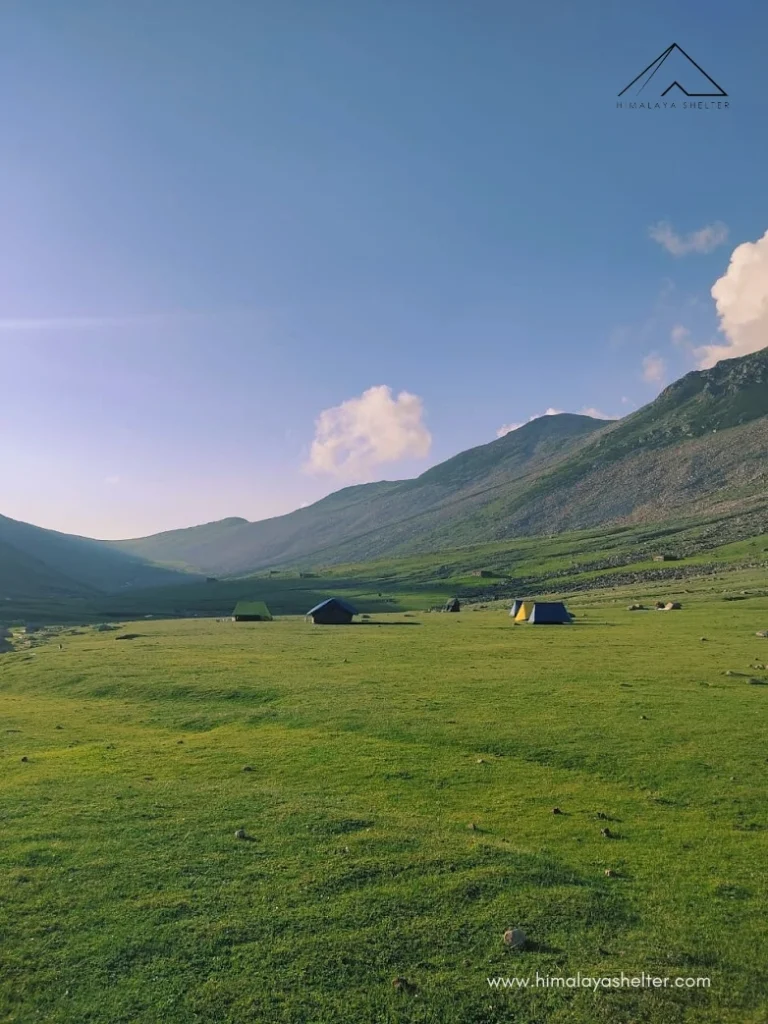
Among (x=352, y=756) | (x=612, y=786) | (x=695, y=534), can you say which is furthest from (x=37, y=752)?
(x=695, y=534)

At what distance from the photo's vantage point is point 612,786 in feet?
70.1

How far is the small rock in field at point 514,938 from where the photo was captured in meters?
12.6

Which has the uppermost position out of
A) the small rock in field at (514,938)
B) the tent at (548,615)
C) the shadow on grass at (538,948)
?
the tent at (548,615)

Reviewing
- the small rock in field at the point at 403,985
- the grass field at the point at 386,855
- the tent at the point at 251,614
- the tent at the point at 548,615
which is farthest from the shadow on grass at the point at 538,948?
the tent at the point at 251,614

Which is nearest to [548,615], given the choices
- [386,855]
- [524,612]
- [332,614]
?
[524,612]

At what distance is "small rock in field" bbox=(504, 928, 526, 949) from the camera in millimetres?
12641

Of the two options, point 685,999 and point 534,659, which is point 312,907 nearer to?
point 685,999

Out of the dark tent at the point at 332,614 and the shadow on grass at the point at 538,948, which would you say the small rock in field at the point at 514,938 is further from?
the dark tent at the point at 332,614

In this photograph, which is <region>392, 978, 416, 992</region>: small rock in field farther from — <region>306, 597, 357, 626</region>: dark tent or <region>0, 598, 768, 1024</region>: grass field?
<region>306, 597, 357, 626</region>: dark tent

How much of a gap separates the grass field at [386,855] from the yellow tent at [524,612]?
145ft

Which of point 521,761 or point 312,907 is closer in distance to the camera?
point 312,907

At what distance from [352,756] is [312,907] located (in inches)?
436

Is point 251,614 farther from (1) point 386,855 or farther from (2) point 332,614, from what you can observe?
(1) point 386,855

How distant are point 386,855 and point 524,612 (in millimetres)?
67910
